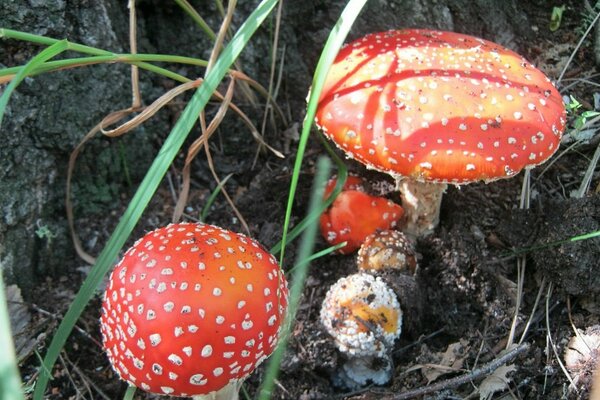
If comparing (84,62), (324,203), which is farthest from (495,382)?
(84,62)

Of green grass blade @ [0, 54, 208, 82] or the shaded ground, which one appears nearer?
green grass blade @ [0, 54, 208, 82]

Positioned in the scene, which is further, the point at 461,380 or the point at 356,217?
the point at 356,217

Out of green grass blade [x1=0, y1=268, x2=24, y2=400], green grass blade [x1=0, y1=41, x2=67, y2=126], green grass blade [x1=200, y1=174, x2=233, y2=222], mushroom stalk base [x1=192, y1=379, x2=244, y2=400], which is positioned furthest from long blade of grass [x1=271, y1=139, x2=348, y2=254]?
green grass blade [x1=0, y1=268, x2=24, y2=400]

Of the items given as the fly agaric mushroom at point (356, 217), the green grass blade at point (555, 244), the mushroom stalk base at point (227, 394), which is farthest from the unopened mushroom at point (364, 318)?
the green grass blade at point (555, 244)

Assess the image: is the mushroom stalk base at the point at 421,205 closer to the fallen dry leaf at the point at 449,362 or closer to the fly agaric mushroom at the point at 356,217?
the fly agaric mushroom at the point at 356,217

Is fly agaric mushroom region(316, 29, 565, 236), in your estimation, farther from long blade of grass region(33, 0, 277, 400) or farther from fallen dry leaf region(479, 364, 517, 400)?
fallen dry leaf region(479, 364, 517, 400)

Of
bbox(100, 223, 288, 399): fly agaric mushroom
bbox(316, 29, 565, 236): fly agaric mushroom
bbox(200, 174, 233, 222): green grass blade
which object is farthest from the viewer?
bbox(200, 174, 233, 222): green grass blade

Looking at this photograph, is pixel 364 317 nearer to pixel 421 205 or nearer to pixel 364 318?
pixel 364 318
